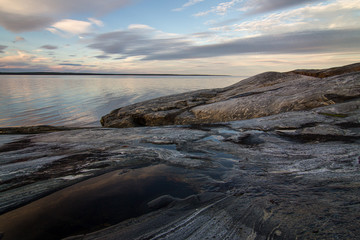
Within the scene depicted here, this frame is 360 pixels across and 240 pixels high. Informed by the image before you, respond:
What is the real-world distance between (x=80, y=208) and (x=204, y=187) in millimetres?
1479

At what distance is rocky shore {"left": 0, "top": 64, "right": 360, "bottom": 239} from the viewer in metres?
1.86

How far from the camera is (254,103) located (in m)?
7.77

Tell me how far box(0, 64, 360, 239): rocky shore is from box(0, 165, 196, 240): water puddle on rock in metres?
0.01

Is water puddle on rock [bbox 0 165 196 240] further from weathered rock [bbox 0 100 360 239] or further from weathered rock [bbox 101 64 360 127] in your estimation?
weathered rock [bbox 101 64 360 127]

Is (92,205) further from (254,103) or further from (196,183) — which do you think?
(254,103)

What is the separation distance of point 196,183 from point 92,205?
1.31 metres

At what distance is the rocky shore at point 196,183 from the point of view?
186cm

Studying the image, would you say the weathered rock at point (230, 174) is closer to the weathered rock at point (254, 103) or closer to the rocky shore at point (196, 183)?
the rocky shore at point (196, 183)

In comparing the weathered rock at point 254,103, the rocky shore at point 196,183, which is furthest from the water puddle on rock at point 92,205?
the weathered rock at point 254,103

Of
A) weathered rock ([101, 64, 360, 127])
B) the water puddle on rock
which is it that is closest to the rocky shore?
the water puddle on rock

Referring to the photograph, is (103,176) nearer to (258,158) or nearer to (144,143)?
(144,143)

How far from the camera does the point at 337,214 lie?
1.83 metres

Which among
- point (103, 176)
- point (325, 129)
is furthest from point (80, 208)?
point (325, 129)

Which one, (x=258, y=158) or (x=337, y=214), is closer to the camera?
(x=337, y=214)
